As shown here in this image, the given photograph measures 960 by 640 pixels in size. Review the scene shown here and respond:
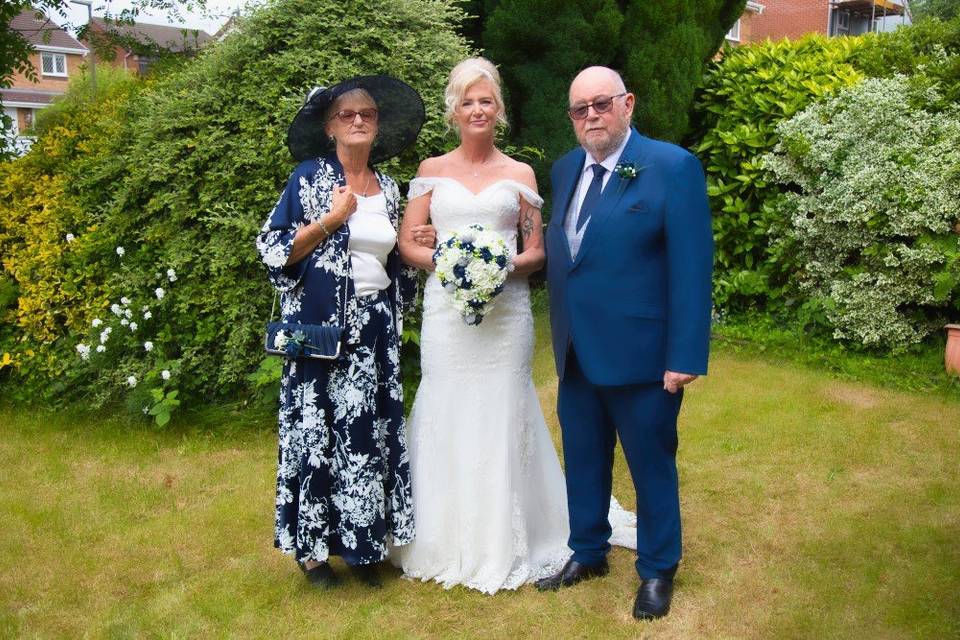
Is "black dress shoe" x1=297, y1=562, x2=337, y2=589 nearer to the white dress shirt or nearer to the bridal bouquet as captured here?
the bridal bouquet

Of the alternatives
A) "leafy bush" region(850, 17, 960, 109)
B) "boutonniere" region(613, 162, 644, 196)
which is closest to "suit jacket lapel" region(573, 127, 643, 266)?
"boutonniere" region(613, 162, 644, 196)

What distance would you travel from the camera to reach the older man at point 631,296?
3305 millimetres

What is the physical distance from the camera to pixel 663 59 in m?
8.36

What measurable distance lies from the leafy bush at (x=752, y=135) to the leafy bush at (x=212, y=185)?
371cm

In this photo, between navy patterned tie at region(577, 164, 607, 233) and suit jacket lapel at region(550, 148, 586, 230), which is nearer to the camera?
navy patterned tie at region(577, 164, 607, 233)

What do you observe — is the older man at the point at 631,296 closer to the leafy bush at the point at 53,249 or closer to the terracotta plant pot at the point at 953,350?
the leafy bush at the point at 53,249

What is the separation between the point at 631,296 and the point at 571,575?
4.55 feet

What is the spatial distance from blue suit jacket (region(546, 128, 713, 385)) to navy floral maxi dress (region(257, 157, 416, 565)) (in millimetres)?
902

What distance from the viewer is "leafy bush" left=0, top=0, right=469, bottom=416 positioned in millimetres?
5902

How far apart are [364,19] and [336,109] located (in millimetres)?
2600

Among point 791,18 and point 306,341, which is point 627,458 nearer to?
point 306,341

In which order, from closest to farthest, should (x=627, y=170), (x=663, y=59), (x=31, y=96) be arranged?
(x=627, y=170), (x=663, y=59), (x=31, y=96)

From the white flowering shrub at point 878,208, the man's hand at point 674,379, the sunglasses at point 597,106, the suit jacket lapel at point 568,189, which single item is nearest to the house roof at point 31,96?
the white flowering shrub at point 878,208

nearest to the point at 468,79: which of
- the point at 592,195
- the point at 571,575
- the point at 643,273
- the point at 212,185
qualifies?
the point at 592,195
